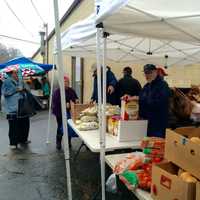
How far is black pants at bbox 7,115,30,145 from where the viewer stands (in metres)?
6.84

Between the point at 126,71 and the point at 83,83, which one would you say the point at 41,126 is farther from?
the point at 126,71

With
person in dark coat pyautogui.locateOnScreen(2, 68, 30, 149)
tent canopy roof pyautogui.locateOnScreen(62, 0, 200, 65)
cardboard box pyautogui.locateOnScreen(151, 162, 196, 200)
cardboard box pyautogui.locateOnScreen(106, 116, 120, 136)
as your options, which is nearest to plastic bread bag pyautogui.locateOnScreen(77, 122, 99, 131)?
cardboard box pyautogui.locateOnScreen(106, 116, 120, 136)

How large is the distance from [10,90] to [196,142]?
17.0ft

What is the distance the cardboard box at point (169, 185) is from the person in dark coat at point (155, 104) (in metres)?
1.72

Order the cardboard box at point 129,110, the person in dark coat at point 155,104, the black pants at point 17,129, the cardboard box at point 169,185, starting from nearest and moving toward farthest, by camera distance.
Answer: the cardboard box at point 169,185
the cardboard box at point 129,110
the person in dark coat at point 155,104
the black pants at point 17,129

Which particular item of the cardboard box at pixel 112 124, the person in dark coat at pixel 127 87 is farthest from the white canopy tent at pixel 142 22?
the person in dark coat at pixel 127 87

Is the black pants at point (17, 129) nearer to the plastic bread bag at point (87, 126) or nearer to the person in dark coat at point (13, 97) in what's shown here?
the person in dark coat at point (13, 97)

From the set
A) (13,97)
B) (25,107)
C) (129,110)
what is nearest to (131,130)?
(129,110)

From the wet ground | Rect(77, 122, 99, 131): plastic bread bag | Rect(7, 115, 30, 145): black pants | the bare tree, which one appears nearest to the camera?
the wet ground

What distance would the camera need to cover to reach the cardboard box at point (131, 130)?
4.01 m

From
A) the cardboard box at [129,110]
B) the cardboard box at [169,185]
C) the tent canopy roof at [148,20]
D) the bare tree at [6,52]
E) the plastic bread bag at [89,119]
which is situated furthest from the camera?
the bare tree at [6,52]

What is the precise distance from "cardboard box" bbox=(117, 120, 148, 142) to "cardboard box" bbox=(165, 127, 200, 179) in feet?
4.56

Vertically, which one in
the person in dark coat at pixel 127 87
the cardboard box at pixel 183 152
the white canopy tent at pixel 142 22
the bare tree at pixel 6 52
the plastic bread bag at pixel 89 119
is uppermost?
the bare tree at pixel 6 52

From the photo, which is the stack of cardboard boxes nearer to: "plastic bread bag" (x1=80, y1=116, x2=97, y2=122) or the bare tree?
"plastic bread bag" (x1=80, y1=116, x2=97, y2=122)
